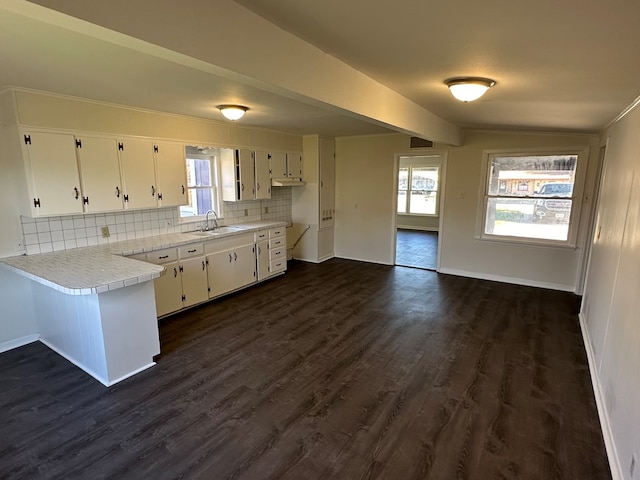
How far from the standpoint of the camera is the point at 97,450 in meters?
2.18

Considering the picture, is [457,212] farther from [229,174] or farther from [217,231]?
[217,231]

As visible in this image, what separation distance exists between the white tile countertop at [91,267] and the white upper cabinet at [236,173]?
1430 mm

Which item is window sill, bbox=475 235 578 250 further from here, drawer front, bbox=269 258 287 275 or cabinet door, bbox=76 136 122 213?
cabinet door, bbox=76 136 122 213

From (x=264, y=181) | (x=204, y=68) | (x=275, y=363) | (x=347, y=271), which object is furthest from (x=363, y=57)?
(x=347, y=271)

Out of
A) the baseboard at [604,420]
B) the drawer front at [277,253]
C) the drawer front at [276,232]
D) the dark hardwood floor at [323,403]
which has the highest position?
the drawer front at [276,232]

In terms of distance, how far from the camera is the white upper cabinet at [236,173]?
16.9 ft

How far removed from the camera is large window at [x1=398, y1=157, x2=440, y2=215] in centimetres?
1015

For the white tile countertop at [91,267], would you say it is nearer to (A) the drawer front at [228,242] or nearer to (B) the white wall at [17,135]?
(B) the white wall at [17,135]

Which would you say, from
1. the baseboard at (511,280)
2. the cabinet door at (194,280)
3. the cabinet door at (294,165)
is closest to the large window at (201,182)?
the cabinet door at (194,280)

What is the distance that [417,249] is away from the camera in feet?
25.9

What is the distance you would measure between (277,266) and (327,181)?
2.00 meters

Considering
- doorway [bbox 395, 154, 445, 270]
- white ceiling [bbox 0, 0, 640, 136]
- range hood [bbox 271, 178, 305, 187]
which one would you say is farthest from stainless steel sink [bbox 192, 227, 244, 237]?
doorway [bbox 395, 154, 445, 270]

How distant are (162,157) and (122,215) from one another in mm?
821

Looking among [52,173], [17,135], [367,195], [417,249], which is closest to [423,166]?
[417,249]
